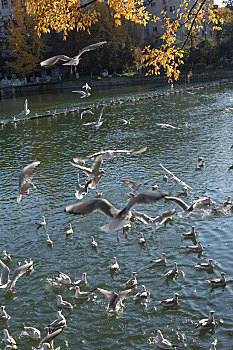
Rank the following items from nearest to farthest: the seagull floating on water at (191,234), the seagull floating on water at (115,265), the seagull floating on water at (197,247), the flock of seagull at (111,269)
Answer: the flock of seagull at (111,269)
the seagull floating on water at (115,265)
the seagull floating on water at (197,247)
the seagull floating on water at (191,234)

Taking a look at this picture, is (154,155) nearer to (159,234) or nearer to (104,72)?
(159,234)

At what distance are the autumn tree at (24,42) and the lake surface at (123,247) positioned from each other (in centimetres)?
5314

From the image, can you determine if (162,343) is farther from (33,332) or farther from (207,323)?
(33,332)

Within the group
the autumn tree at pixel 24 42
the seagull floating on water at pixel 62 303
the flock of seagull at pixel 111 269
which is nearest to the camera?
the flock of seagull at pixel 111 269

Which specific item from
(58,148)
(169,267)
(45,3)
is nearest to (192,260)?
(169,267)

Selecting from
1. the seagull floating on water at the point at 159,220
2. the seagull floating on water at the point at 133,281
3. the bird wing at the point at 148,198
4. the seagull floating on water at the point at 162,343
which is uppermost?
the bird wing at the point at 148,198

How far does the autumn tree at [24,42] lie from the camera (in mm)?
72625

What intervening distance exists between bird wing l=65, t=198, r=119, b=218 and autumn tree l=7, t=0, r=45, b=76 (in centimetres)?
6910

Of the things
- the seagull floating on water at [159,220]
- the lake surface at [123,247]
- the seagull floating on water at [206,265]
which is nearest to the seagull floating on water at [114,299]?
the lake surface at [123,247]

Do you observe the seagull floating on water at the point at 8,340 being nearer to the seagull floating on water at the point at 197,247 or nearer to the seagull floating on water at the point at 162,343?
the seagull floating on water at the point at 162,343

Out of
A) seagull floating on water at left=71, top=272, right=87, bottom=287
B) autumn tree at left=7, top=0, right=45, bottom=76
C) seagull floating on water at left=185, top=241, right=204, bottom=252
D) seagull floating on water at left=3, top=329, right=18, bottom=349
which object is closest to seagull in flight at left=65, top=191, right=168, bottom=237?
seagull floating on water at left=71, top=272, right=87, bottom=287

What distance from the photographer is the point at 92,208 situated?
29.0 ft

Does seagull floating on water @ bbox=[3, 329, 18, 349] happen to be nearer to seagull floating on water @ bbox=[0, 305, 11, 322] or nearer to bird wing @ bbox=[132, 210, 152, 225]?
seagull floating on water @ bbox=[0, 305, 11, 322]

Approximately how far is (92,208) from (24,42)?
236ft
